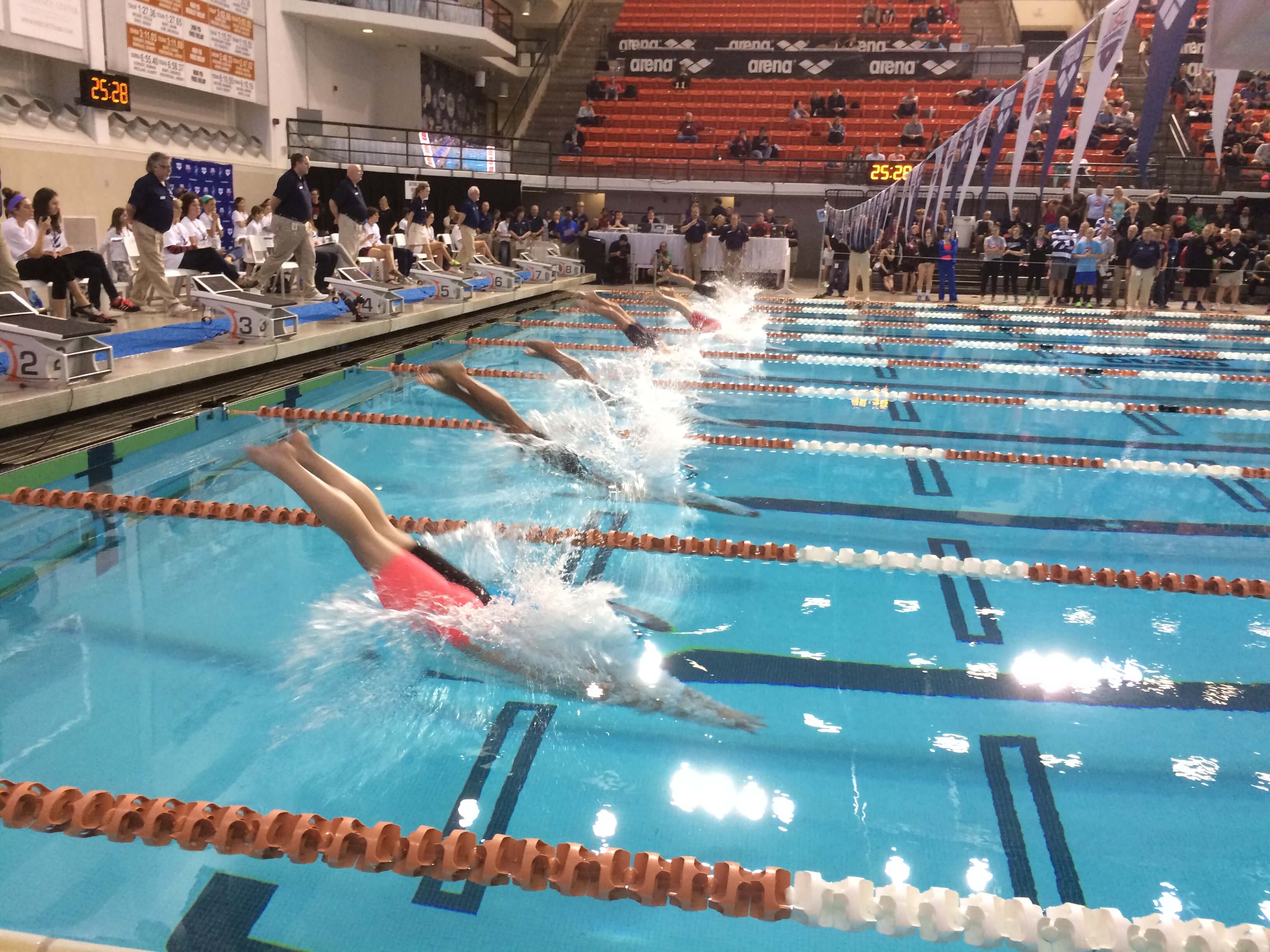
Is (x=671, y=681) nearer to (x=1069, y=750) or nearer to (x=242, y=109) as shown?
(x=1069, y=750)

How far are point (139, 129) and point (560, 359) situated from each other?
984 centimetres

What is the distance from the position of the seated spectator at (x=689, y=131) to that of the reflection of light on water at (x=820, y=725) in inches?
765

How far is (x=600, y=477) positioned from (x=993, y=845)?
2725 millimetres

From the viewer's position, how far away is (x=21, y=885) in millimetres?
1794

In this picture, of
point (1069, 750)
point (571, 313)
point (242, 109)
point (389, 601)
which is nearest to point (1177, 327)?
point (571, 313)

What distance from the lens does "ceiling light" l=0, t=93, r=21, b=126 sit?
10164 millimetres

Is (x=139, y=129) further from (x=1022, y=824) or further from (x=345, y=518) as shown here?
(x=1022, y=824)

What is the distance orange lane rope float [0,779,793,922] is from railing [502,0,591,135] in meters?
21.2

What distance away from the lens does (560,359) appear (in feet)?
18.2

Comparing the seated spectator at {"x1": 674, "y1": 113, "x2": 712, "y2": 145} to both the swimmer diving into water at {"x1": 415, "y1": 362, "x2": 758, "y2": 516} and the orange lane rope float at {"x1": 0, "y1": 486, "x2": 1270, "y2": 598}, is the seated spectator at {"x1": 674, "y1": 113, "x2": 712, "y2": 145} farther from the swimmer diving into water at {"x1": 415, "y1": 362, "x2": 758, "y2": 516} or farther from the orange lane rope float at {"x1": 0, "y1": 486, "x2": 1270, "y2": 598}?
the orange lane rope float at {"x1": 0, "y1": 486, "x2": 1270, "y2": 598}

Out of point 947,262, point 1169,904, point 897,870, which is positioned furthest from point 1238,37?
point 947,262

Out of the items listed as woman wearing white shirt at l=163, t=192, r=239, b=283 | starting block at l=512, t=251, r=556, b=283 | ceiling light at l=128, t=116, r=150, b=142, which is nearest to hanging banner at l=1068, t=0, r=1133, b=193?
woman wearing white shirt at l=163, t=192, r=239, b=283

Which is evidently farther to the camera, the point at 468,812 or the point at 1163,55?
the point at 1163,55

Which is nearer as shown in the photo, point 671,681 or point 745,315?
point 671,681
